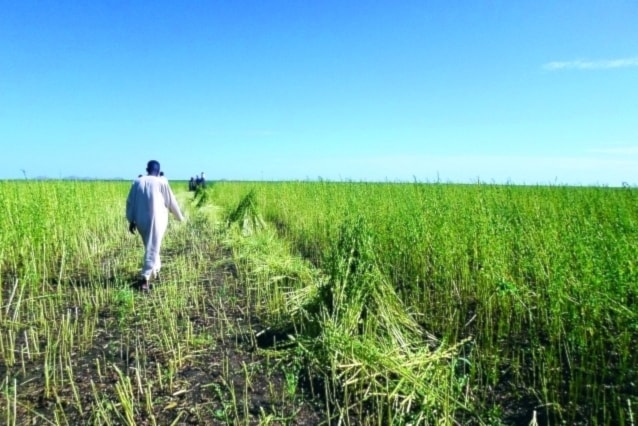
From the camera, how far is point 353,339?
314cm

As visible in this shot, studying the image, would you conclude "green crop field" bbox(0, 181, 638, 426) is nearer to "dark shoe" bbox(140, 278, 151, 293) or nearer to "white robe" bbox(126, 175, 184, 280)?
"dark shoe" bbox(140, 278, 151, 293)

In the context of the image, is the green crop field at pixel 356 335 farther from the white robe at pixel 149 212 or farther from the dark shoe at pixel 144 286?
the white robe at pixel 149 212

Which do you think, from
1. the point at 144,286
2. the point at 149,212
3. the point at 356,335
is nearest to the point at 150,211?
the point at 149,212

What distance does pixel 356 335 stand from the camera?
3.30 metres

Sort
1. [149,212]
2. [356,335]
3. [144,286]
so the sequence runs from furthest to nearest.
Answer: [149,212] < [144,286] < [356,335]

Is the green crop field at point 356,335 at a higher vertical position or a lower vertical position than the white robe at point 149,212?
lower

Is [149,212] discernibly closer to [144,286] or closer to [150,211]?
[150,211]

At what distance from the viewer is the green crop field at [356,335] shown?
8.97 feet

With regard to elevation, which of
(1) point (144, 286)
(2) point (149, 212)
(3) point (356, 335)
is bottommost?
(1) point (144, 286)

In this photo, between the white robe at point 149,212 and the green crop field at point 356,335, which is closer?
the green crop field at point 356,335

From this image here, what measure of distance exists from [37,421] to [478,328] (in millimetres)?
3603

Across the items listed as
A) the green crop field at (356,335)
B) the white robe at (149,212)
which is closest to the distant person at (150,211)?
the white robe at (149,212)

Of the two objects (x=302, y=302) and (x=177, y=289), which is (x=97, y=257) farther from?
(x=302, y=302)

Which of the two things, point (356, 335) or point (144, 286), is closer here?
point (356, 335)
